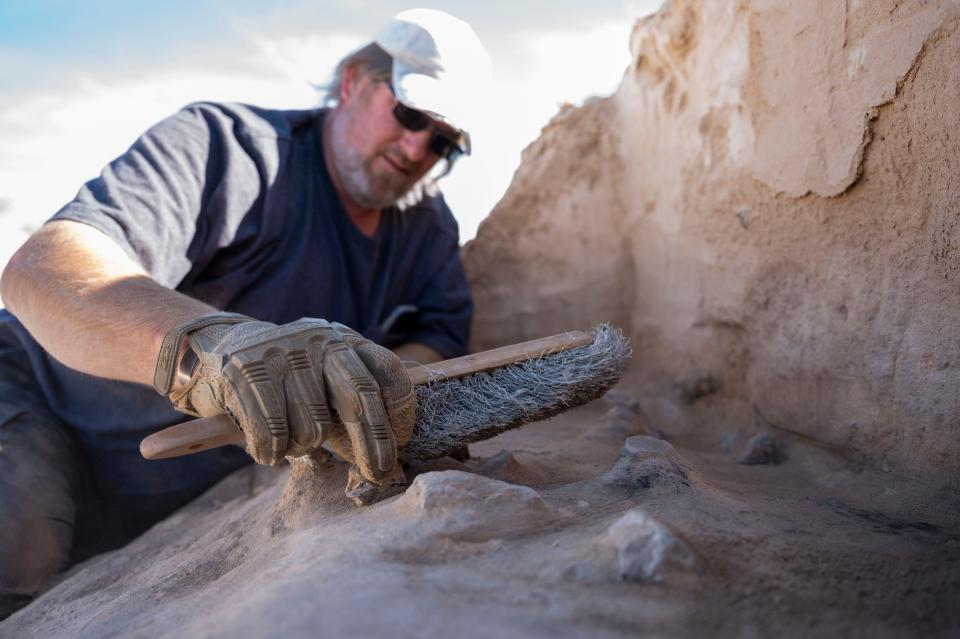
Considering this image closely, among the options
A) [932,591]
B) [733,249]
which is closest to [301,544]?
[932,591]

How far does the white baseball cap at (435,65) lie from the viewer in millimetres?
2512

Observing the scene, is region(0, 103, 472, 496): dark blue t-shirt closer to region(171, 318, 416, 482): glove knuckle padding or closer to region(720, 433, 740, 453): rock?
region(171, 318, 416, 482): glove knuckle padding

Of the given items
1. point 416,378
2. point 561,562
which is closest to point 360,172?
point 416,378

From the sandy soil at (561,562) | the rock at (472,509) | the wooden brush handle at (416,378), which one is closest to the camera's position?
the sandy soil at (561,562)

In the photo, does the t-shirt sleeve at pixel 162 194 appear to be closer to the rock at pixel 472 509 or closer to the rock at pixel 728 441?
the rock at pixel 472 509

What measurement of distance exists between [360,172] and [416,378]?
4.26 feet

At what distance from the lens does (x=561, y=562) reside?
0.98m

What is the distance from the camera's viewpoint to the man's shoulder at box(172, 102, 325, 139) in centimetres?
232

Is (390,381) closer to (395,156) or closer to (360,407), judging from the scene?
(360,407)

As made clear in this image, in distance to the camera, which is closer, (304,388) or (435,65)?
(304,388)

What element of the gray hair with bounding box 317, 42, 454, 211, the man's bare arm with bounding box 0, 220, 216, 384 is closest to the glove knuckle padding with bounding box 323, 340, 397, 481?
the man's bare arm with bounding box 0, 220, 216, 384

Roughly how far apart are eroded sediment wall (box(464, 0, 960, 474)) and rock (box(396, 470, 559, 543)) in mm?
881

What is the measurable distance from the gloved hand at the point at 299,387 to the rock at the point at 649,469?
40 cm

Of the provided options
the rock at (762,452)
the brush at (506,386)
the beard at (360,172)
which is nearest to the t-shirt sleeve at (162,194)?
the beard at (360,172)
